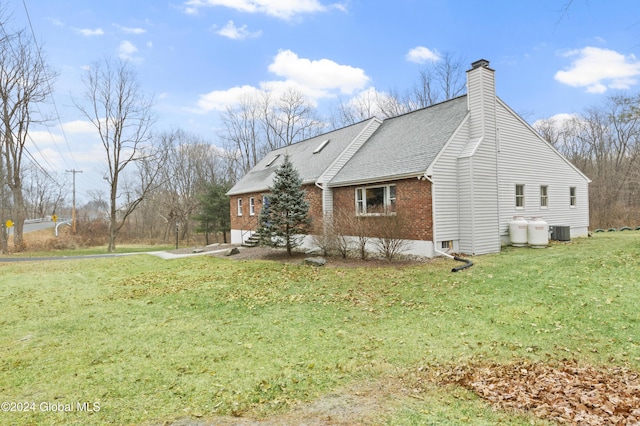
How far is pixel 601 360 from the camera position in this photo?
4.14 metres

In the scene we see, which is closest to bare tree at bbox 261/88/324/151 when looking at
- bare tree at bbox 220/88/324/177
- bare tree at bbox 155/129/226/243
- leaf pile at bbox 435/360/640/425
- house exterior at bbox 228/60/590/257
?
bare tree at bbox 220/88/324/177

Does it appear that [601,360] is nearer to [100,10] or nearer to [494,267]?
[494,267]

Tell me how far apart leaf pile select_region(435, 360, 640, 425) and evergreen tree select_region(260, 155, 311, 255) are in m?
9.66

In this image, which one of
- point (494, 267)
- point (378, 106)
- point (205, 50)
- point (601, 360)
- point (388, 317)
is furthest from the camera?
point (378, 106)

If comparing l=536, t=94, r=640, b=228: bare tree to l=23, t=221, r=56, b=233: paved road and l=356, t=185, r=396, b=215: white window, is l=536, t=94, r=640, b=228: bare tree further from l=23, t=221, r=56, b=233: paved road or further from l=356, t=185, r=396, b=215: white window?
l=23, t=221, r=56, b=233: paved road

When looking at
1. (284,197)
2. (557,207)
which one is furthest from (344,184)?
(557,207)

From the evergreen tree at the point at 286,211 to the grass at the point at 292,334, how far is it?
12.2 ft

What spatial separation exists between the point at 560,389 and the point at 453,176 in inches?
370

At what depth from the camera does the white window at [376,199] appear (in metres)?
12.1

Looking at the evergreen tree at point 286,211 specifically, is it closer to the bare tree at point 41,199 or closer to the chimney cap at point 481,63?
the chimney cap at point 481,63

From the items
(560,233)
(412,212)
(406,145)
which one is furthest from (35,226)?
(560,233)

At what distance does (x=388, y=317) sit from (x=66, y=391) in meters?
4.70

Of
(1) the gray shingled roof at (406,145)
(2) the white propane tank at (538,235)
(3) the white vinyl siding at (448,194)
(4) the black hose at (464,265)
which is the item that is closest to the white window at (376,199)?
(1) the gray shingled roof at (406,145)

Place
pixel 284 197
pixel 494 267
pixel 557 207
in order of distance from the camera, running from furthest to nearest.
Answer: pixel 557 207 → pixel 284 197 → pixel 494 267
